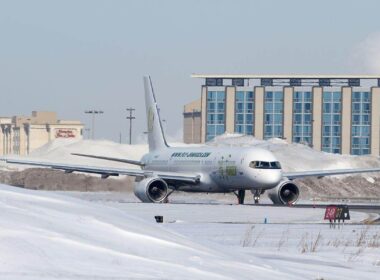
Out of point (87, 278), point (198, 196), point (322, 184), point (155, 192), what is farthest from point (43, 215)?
point (322, 184)

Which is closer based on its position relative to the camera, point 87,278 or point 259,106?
point 87,278

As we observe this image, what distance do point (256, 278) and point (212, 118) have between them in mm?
124515

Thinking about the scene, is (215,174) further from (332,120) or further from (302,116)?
(332,120)

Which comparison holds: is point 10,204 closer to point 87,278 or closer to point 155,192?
point 87,278

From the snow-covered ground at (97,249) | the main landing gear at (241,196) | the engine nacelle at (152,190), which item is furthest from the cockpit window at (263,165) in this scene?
the snow-covered ground at (97,249)

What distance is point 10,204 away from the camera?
39.6ft

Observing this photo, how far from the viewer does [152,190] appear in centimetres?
6109

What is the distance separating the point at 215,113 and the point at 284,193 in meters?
73.1

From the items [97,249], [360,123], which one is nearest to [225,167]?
[97,249]

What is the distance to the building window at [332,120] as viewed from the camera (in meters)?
133

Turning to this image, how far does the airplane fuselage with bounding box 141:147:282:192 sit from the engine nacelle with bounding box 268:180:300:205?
2.78ft

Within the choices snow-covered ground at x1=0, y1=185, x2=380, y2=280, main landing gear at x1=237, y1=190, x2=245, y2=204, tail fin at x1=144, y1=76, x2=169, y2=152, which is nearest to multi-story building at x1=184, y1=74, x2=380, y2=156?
tail fin at x1=144, y1=76, x2=169, y2=152

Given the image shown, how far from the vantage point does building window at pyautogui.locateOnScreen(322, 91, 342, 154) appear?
436 feet

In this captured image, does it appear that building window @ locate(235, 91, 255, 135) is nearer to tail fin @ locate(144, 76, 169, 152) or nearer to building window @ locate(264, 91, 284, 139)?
building window @ locate(264, 91, 284, 139)
